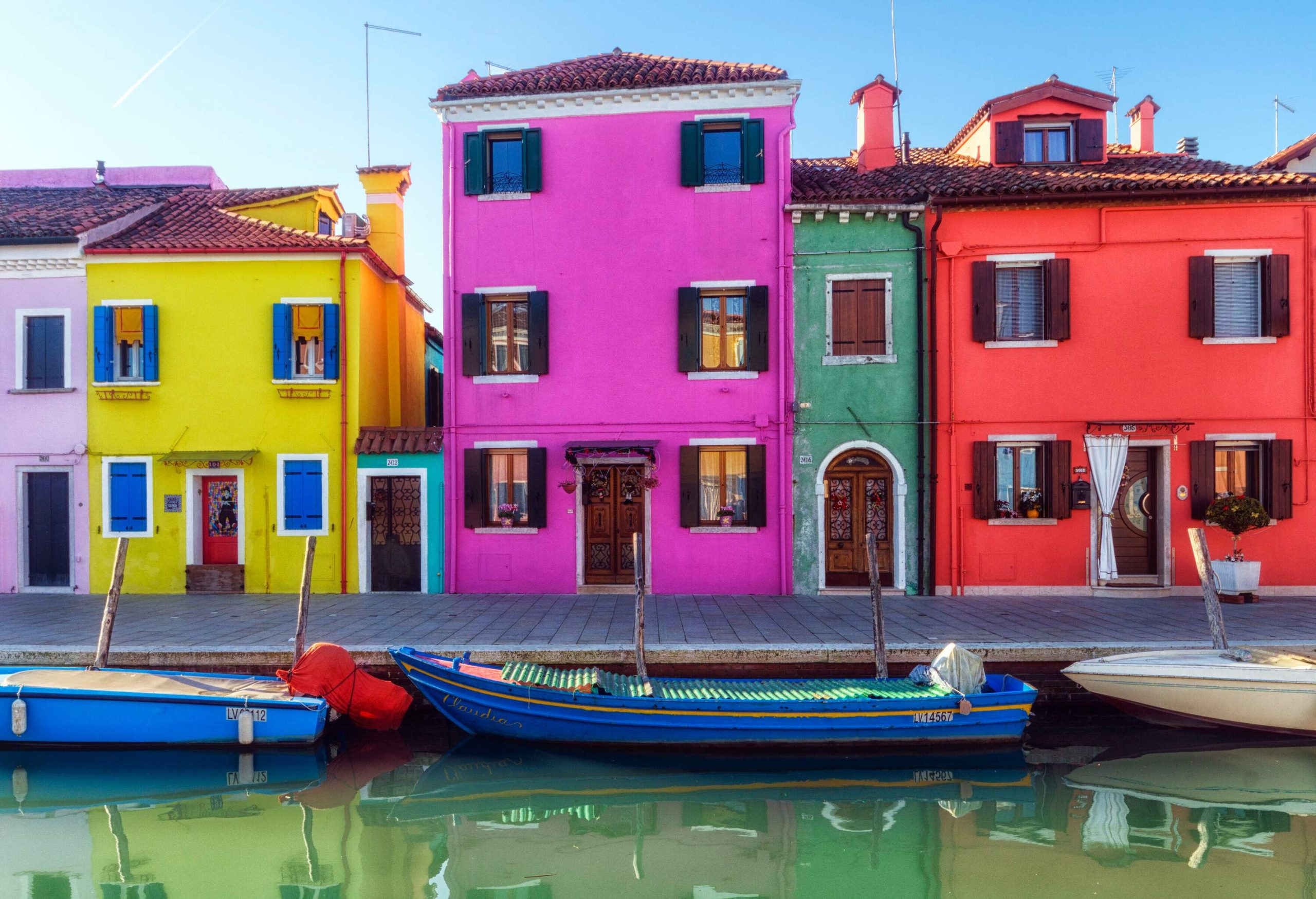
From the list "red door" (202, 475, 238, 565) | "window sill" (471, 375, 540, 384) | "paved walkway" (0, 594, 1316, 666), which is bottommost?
"paved walkway" (0, 594, 1316, 666)

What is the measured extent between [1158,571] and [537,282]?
11.6 meters

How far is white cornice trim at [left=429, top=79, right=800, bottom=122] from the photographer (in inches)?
474

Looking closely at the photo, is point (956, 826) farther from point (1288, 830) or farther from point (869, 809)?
point (1288, 830)

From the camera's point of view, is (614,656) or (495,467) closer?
(614,656)

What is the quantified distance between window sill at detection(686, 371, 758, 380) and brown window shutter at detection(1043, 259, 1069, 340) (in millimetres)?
4963

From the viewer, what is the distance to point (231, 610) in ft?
35.4

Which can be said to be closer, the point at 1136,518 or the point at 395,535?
the point at 1136,518

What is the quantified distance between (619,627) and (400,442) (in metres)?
5.63

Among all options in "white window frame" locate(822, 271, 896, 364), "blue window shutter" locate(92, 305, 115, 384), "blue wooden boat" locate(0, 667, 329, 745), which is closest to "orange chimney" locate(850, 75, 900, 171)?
"white window frame" locate(822, 271, 896, 364)

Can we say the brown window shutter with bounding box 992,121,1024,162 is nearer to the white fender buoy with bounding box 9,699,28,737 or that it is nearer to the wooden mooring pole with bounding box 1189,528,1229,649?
the wooden mooring pole with bounding box 1189,528,1229,649

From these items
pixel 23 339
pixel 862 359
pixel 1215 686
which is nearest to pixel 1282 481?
pixel 1215 686

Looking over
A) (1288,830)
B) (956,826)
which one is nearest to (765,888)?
(956,826)

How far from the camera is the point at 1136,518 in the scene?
1208 cm

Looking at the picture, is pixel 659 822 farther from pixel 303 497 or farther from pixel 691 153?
pixel 691 153
